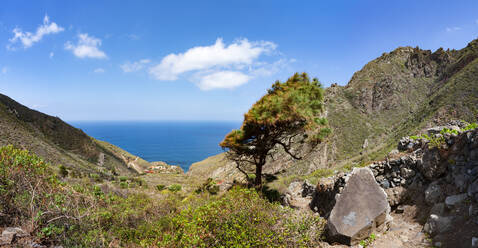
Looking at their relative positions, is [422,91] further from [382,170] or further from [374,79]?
[382,170]

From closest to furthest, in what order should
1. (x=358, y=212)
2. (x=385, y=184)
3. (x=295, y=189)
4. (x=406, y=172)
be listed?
1. (x=358, y=212)
2. (x=406, y=172)
3. (x=385, y=184)
4. (x=295, y=189)

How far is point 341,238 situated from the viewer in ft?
16.7

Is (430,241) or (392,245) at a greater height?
(430,241)

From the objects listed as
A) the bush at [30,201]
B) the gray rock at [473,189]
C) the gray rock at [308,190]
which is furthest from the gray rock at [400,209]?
the bush at [30,201]

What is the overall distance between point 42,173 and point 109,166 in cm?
4176

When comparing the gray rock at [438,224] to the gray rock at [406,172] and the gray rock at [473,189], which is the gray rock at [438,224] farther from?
the gray rock at [406,172]

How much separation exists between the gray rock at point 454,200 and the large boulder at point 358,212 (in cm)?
121

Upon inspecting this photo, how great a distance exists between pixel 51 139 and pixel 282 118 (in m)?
48.3

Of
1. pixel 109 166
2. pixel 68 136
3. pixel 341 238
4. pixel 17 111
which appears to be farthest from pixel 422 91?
pixel 17 111

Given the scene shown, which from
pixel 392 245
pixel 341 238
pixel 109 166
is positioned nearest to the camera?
pixel 392 245

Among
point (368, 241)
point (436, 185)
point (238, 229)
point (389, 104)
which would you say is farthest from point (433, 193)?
point (389, 104)

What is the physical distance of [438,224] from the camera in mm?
4156

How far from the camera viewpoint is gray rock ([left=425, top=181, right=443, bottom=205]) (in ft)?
16.0

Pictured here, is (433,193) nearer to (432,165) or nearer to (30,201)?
(432,165)
